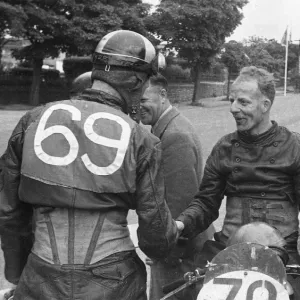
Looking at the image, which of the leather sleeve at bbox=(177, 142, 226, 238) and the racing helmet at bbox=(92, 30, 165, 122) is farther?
the leather sleeve at bbox=(177, 142, 226, 238)

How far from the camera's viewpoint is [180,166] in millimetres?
3830

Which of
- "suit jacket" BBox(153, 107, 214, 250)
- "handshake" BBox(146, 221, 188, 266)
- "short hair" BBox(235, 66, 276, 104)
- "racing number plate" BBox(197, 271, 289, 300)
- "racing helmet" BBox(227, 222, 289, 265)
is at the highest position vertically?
"short hair" BBox(235, 66, 276, 104)

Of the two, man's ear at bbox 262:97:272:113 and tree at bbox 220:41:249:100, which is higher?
tree at bbox 220:41:249:100

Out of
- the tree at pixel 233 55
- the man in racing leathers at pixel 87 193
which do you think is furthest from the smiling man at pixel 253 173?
the tree at pixel 233 55

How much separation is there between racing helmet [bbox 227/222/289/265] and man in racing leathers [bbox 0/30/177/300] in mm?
348

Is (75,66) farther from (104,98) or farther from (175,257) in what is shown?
(104,98)

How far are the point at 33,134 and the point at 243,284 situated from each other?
1.06 meters

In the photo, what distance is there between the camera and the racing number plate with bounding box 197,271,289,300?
7.80 feet

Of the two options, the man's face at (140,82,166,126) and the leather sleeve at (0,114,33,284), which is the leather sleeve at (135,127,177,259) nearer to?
the leather sleeve at (0,114,33,284)

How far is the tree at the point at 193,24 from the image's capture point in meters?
35.6

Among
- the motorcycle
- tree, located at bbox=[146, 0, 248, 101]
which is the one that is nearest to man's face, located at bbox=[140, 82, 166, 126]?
the motorcycle

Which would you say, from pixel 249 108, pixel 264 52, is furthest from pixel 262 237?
pixel 264 52

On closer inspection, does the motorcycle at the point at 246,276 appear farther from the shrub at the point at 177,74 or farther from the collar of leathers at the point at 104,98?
the shrub at the point at 177,74

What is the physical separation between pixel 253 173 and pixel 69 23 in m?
29.1
